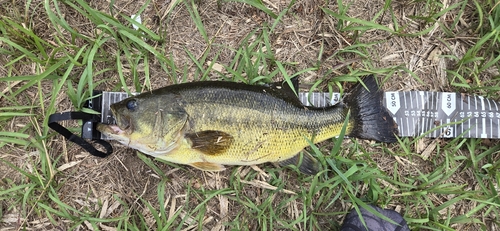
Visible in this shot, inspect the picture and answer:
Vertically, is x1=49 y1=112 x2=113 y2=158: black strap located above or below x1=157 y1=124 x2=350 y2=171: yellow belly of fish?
below

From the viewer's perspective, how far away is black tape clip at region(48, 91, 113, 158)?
127 inches

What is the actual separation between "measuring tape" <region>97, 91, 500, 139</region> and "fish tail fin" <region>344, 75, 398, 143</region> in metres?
0.20

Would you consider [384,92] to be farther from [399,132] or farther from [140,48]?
[140,48]

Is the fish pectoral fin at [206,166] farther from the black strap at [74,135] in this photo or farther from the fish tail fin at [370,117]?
the fish tail fin at [370,117]

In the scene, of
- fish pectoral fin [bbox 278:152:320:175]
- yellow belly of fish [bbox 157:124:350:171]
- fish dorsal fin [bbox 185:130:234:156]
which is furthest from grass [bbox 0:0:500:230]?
fish dorsal fin [bbox 185:130:234:156]

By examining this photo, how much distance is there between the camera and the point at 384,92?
3.75m

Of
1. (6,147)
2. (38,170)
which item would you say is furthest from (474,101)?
(6,147)

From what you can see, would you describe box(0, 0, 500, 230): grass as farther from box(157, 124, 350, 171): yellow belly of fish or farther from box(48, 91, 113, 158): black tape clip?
box(157, 124, 350, 171): yellow belly of fish

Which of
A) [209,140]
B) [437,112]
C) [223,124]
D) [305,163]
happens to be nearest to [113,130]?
[209,140]

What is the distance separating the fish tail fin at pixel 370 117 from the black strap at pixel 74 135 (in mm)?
2533

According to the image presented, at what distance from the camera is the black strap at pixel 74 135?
10.6 feet

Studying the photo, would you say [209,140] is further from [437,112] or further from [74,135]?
[437,112]

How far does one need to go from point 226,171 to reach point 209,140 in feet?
2.23

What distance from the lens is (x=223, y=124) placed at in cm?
310
